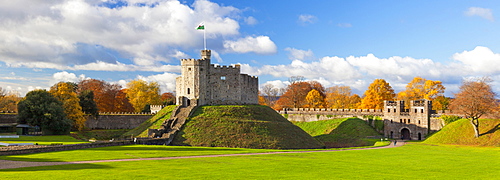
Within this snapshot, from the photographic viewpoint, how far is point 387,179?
24297 mm

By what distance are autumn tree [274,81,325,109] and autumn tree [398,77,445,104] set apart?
2420cm

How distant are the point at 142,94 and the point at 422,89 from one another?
71.5 meters

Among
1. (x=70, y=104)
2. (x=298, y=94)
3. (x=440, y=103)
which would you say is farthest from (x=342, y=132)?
(x=70, y=104)

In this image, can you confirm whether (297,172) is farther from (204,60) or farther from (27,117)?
(27,117)

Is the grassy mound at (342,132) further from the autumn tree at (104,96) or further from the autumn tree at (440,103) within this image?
the autumn tree at (104,96)

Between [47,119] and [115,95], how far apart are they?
4992cm

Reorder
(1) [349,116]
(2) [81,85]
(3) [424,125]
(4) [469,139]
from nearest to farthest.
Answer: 1. (4) [469,139]
2. (3) [424,125]
3. (1) [349,116]
4. (2) [81,85]

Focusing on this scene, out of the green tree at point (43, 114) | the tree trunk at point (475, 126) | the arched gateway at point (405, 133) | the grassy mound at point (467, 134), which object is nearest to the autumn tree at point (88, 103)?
the green tree at point (43, 114)

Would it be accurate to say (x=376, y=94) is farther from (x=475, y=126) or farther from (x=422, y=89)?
(x=475, y=126)

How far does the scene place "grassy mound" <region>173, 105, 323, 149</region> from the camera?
176 ft

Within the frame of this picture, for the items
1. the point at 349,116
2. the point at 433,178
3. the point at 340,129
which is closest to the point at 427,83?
the point at 349,116

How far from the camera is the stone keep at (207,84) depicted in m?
67.9

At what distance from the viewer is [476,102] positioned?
61.8 metres

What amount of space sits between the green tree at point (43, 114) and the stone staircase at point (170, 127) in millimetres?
17946
